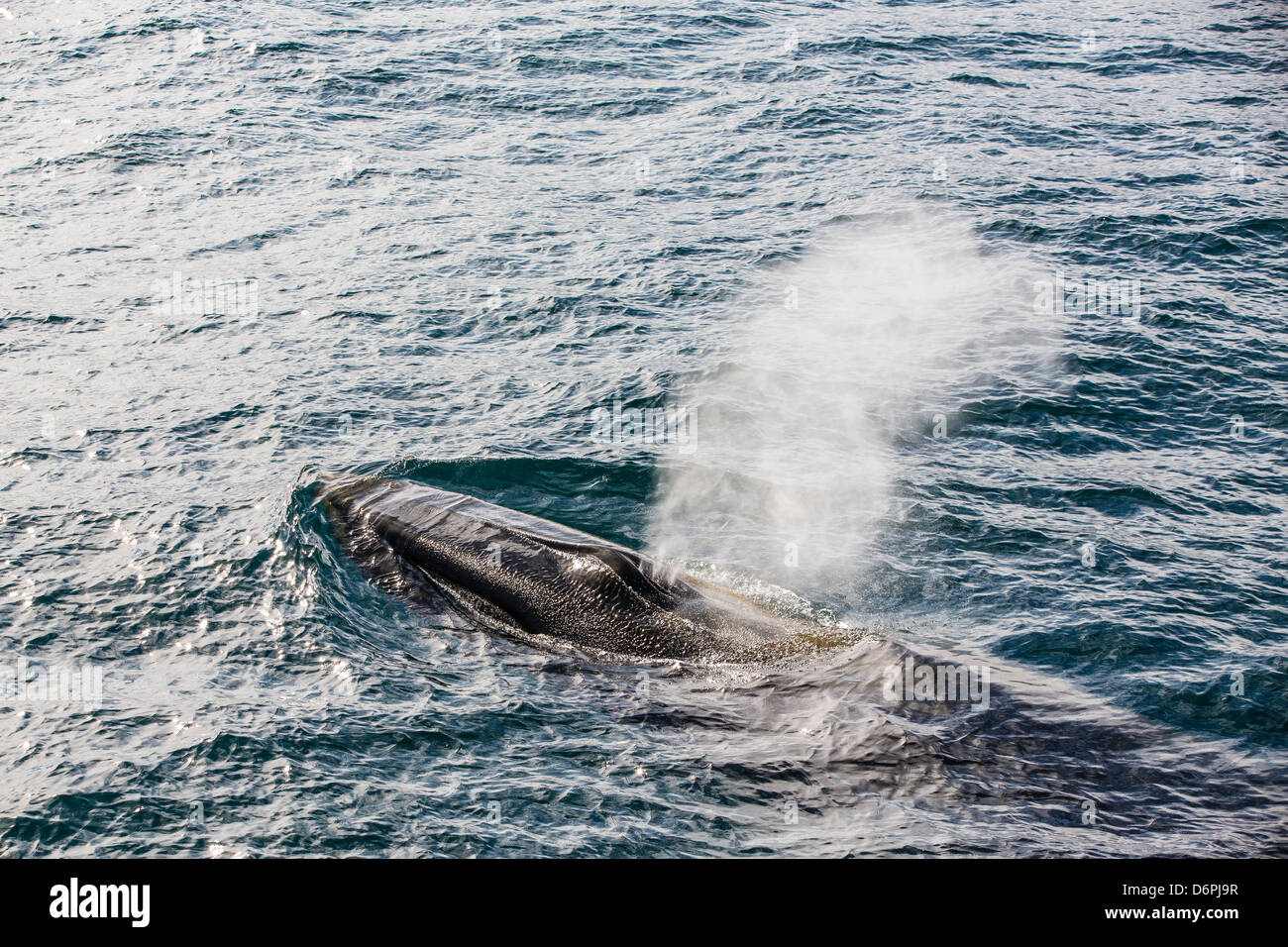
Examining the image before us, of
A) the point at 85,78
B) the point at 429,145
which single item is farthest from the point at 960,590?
the point at 85,78

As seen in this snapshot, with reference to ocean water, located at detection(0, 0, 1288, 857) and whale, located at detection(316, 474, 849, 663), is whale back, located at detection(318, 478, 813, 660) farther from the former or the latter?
ocean water, located at detection(0, 0, 1288, 857)

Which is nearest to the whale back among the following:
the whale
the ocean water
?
the whale

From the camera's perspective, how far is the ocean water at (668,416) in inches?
473

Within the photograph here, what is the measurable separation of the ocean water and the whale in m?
0.36

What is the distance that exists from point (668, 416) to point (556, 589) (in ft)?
22.4

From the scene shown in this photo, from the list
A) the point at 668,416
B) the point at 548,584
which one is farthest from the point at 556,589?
the point at 668,416

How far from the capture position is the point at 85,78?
131 feet

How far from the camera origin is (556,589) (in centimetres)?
1453

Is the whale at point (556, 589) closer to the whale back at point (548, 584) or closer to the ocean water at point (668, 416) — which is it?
the whale back at point (548, 584)

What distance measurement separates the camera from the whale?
45.5ft

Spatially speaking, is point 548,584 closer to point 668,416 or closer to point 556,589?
point 556,589

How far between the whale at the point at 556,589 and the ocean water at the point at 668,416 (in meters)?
0.36

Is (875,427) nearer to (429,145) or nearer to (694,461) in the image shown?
(694,461)

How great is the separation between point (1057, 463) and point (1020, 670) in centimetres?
609
